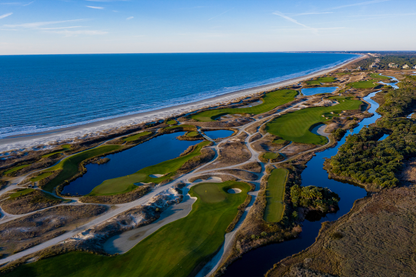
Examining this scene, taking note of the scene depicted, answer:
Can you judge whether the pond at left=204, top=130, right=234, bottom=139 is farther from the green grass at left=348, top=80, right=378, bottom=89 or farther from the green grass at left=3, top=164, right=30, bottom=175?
the green grass at left=348, top=80, right=378, bottom=89

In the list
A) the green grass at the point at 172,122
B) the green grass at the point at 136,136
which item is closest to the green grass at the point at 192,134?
the green grass at the point at 172,122

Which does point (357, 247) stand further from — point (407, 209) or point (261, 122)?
point (261, 122)

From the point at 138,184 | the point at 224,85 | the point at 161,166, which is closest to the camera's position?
the point at 138,184

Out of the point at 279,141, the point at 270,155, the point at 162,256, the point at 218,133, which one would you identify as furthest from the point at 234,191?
the point at 218,133

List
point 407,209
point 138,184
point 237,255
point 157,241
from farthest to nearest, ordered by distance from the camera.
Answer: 1. point 138,184
2. point 407,209
3. point 157,241
4. point 237,255

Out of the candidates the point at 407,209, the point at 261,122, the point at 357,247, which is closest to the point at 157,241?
the point at 357,247

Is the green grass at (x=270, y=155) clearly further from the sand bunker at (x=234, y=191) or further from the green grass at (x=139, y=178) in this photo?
the green grass at (x=139, y=178)
